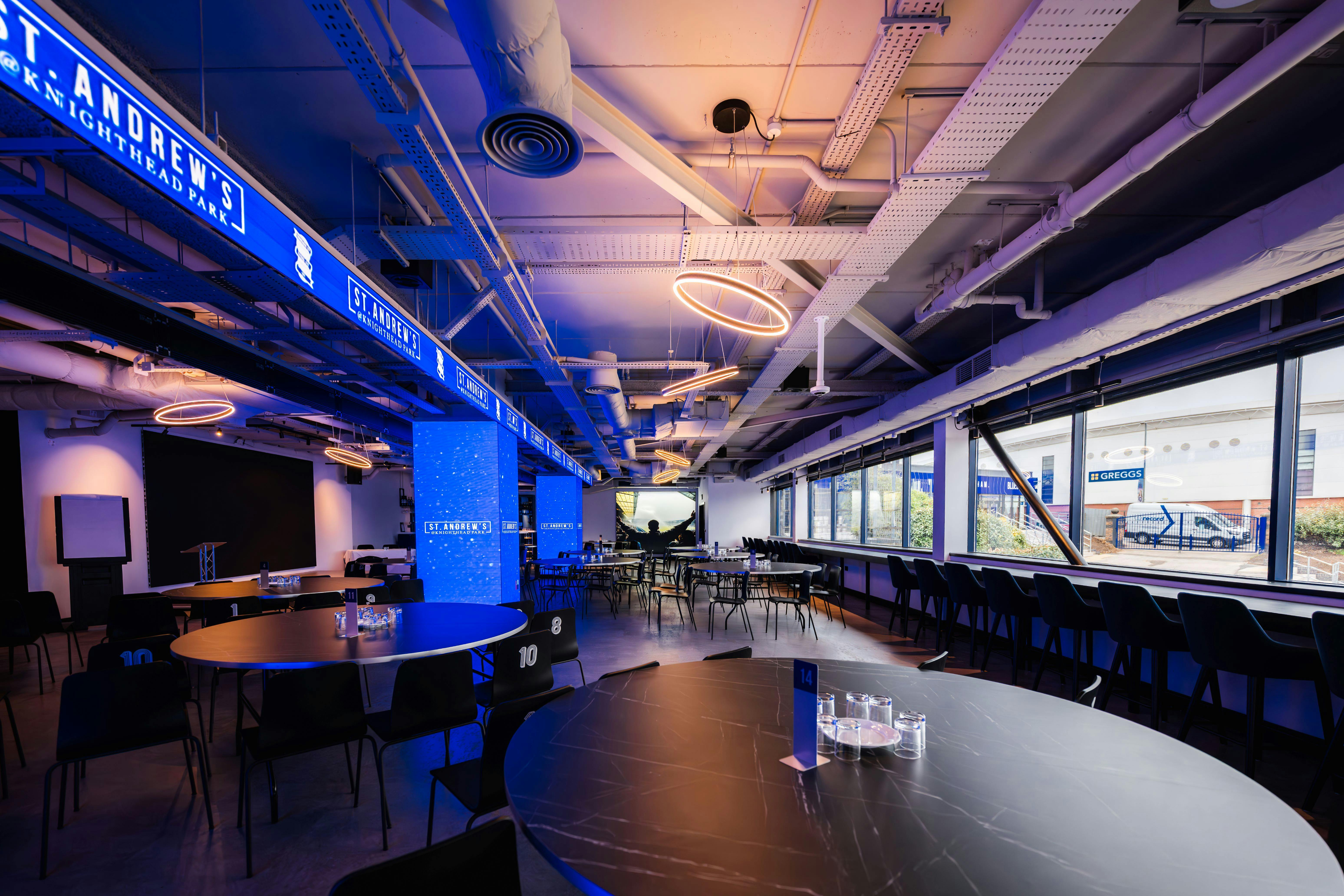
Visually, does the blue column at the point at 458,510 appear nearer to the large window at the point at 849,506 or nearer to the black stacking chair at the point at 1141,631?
the black stacking chair at the point at 1141,631

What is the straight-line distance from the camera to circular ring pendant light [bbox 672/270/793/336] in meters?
2.92

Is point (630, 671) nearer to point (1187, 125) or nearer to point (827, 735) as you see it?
point (827, 735)

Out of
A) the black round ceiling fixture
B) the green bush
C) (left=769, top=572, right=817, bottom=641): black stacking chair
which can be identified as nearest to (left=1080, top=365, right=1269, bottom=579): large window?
the green bush

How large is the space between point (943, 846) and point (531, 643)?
229 cm

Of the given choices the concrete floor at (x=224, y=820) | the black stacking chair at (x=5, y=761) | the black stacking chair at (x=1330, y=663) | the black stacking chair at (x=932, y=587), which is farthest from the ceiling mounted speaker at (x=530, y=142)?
the black stacking chair at (x=932, y=587)

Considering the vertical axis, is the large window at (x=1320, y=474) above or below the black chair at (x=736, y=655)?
above

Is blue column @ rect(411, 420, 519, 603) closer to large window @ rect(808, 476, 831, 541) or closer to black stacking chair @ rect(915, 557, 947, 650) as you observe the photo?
black stacking chair @ rect(915, 557, 947, 650)

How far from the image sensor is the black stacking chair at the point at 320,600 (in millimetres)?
5246

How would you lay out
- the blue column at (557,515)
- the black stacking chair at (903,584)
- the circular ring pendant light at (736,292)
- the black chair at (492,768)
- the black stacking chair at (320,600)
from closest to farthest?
the black chair at (492,768) → the circular ring pendant light at (736,292) → the black stacking chair at (320,600) → the black stacking chair at (903,584) → the blue column at (557,515)

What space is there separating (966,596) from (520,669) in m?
4.64

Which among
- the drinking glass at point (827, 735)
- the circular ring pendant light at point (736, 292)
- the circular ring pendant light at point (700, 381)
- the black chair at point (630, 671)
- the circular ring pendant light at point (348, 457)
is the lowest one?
the black chair at point (630, 671)

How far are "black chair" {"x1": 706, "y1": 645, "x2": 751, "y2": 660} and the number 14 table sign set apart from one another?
1.10 metres

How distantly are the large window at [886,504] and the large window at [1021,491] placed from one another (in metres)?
2.74

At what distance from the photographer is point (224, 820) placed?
2748 mm
